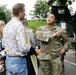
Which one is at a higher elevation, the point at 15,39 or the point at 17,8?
the point at 17,8

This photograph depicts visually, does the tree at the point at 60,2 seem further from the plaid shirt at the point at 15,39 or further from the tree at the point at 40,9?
the tree at the point at 40,9

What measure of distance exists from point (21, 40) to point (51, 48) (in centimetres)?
168

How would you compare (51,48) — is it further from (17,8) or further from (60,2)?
(60,2)

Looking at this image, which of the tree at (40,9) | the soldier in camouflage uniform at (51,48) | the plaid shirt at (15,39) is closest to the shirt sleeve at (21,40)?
the plaid shirt at (15,39)

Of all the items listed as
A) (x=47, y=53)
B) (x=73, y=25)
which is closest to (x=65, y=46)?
(x=47, y=53)

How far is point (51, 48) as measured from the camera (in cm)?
732

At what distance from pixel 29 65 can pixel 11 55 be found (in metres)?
0.34

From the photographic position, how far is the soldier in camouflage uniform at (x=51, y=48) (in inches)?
287

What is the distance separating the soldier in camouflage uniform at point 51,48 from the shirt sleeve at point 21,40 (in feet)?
5.01

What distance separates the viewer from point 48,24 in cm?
748

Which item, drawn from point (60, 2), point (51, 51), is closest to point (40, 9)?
point (60, 2)

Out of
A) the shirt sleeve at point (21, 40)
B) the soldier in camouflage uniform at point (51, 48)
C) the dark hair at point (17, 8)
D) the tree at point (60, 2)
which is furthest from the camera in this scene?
the tree at point (60, 2)

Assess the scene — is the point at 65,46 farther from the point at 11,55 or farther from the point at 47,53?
the point at 11,55

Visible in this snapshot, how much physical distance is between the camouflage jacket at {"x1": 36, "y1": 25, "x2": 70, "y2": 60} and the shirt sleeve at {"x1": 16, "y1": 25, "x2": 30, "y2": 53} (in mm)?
1527
